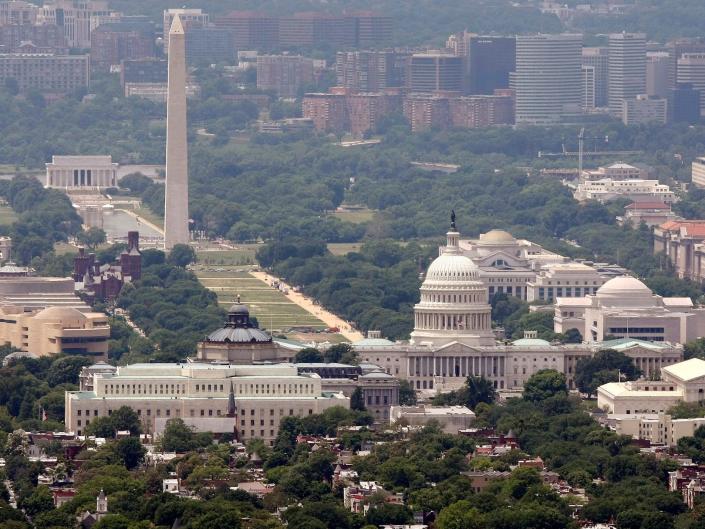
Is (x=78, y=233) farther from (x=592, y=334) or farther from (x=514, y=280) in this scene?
(x=592, y=334)

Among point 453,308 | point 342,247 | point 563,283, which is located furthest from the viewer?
point 342,247

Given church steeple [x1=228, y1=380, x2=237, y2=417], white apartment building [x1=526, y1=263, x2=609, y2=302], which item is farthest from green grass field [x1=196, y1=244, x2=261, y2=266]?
church steeple [x1=228, y1=380, x2=237, y2=417]

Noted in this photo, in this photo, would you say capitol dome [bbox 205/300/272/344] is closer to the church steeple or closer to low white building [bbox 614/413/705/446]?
the church steeple

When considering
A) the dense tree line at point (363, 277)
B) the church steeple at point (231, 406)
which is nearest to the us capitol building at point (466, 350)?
the dense tree line at point (363, 277)

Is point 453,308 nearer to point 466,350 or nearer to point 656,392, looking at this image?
point 466,350

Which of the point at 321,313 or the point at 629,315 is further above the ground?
the point at 629,315

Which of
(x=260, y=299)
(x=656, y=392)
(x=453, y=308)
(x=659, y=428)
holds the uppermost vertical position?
(x=453, y=308)

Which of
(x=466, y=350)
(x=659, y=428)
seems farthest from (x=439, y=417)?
(x=466, y=350)
